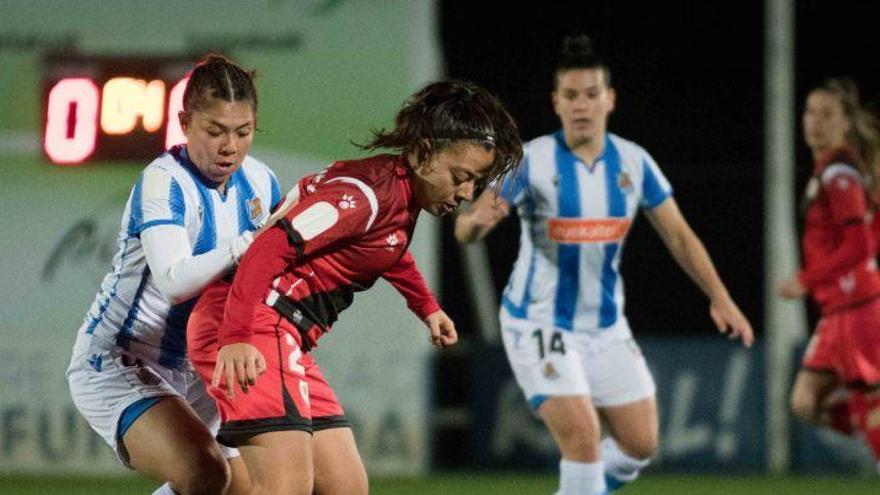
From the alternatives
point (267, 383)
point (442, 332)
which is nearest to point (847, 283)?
point (442, 332)

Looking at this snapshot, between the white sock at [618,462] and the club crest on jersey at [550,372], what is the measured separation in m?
0.48

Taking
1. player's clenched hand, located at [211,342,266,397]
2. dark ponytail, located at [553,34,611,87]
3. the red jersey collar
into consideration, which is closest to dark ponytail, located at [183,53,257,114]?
player's clenched hand, located at [211,342,266,397]

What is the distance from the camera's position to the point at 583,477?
5945mm

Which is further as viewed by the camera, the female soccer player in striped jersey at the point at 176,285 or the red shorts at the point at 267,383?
the female soccer player in striped jersey at the point at 176,285

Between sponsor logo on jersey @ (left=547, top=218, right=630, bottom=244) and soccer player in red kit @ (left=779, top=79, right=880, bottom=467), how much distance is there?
2.05 meters

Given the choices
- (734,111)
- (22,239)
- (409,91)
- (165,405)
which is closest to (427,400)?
(409,91)

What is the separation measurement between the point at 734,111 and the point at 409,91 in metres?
3.02

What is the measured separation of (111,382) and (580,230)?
83.4 inches

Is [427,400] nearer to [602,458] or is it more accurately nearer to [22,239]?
[22,239]

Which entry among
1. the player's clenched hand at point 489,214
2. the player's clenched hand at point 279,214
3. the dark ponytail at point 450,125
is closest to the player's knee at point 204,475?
the player's clenched hand at point 279,214

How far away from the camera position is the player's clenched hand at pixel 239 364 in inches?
159

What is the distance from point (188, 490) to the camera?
470 centimetres

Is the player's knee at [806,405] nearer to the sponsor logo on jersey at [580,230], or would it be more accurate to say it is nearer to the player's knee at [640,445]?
the player's knee at [640,445]

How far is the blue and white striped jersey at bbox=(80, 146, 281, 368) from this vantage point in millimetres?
4520
